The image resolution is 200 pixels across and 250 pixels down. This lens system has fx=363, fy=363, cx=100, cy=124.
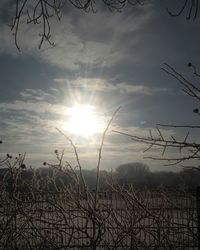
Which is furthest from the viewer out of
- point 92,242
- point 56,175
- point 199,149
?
point 56,175

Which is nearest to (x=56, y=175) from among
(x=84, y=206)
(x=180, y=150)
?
(x=84, y=206)

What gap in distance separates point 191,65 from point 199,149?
0.73 meters

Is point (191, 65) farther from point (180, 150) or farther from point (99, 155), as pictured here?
point (99, 155)

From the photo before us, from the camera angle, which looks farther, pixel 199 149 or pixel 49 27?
pixel 49 27

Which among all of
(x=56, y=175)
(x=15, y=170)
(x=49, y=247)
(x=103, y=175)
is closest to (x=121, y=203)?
(x=103, y=175)

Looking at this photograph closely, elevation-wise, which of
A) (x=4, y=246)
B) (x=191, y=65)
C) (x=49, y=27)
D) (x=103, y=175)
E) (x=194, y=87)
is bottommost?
(x=4, y=246)

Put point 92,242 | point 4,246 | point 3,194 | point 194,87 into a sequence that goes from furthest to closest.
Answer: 1. point 3,194
2. point 4,246
3. point 92,242
4. point 194,87

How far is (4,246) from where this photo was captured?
4.00 metres

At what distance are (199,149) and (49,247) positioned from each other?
76.2 inches

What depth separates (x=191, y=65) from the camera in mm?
2750

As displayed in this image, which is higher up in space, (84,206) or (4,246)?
(84,206)

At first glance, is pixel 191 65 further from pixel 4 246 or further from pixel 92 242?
pixel 4 246

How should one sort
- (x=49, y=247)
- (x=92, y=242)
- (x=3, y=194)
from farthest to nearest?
(x=3, y=194)
(x=49, y=247)
(x=92, y=242)

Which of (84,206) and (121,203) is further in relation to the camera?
(121,203)
